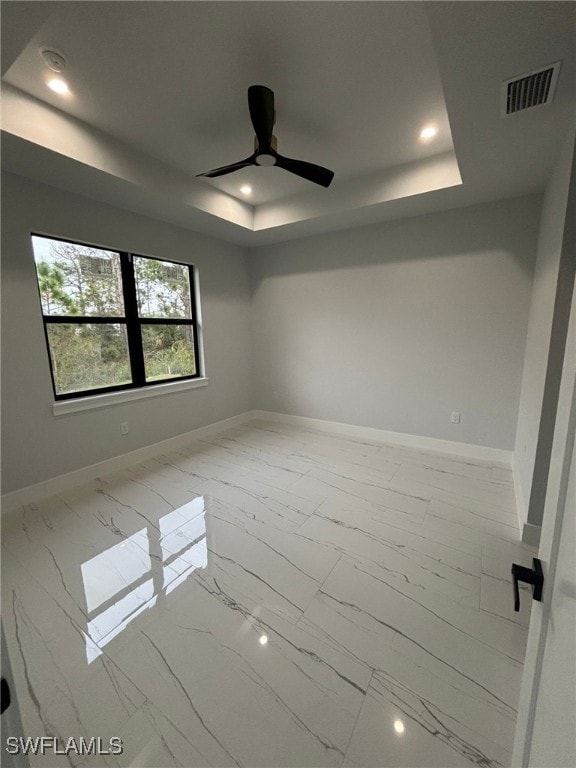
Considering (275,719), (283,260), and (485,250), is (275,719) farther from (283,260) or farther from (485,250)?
(283,260)

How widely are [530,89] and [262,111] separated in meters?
1.34

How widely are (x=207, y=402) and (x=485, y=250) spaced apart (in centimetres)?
344

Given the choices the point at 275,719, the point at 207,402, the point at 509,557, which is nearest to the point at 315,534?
the point at 275,719

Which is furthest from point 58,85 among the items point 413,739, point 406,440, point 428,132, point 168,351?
point 406,440

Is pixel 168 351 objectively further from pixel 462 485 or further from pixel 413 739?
pixel 413 739

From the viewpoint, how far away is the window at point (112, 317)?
8.52 ft

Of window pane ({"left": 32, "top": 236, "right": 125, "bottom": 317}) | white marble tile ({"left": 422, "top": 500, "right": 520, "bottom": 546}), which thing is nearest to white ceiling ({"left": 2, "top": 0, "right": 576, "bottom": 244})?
window pane ({"left": 32, "top": 236, "right": 125, "bottom": 317})

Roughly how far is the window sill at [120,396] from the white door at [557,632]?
316 cm

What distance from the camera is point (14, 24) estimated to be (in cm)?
122

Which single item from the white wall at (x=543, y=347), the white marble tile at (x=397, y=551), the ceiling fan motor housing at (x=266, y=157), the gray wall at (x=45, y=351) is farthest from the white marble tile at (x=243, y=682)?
the ceiling fan motor housing at (x=266, y=157)

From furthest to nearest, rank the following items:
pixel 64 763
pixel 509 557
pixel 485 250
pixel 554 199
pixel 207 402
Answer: pixel 207 402
pixel 485 250
pixel 554 199
pixel 509 557
pixel 64 763

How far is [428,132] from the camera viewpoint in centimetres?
223

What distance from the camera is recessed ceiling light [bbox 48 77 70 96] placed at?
175 cm

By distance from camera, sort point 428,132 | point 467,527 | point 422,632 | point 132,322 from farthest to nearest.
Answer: point 132,322
point 428,132
point 467,527
point 422,632
